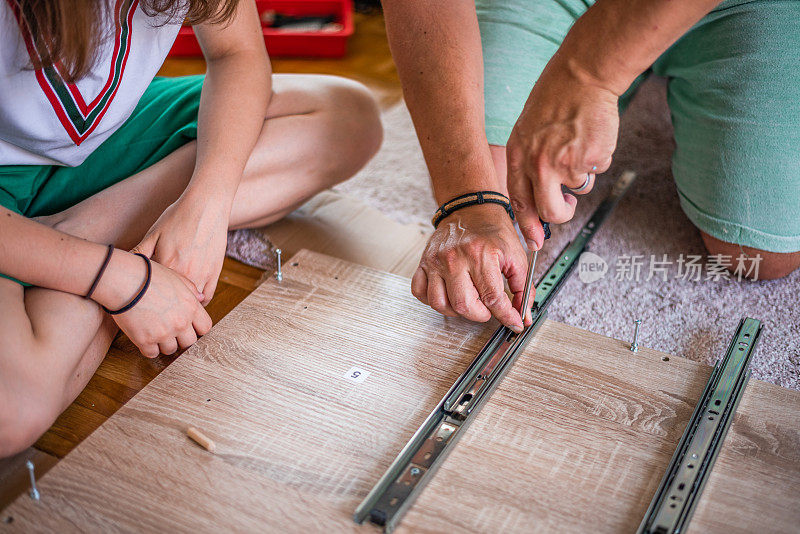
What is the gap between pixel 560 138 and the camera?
802 mm

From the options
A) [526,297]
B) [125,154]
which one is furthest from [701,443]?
[125,154]

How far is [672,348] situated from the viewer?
45.4 inches

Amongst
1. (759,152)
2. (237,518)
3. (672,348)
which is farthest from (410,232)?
(237,518)

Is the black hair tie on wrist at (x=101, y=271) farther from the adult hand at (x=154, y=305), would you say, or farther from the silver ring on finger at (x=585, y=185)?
the silver ring on finger at (x=585, y=185)

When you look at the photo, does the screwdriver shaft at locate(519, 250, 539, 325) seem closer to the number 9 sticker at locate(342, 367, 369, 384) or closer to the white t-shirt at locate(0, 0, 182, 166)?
the number 9 sticker at locate(342, 367, 369, 384)

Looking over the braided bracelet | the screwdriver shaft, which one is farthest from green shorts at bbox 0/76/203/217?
the screwdriver shaft

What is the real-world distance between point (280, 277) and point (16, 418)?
436 millimetres

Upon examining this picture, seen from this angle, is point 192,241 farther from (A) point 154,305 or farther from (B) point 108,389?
(B) point 108,389

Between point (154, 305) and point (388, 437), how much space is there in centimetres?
36

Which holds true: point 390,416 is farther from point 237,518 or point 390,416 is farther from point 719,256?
point 719,256

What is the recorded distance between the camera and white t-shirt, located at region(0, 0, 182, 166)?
2.97 ft

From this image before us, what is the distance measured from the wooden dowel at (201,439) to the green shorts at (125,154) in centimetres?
50

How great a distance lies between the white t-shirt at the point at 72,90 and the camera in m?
0.90

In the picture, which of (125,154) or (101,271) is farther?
(125,154)
